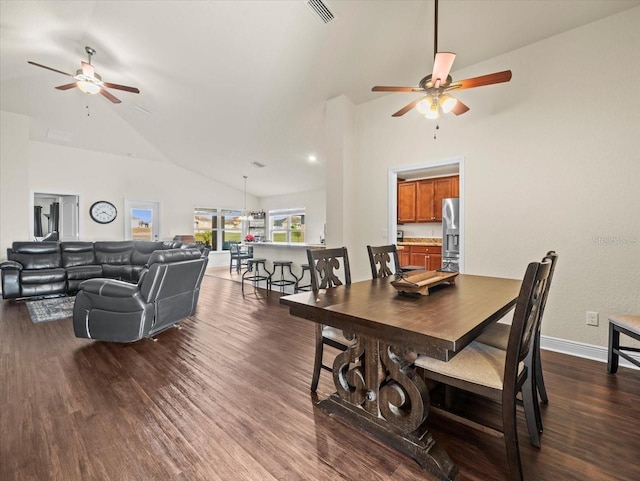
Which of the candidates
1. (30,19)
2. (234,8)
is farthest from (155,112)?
(234,8)

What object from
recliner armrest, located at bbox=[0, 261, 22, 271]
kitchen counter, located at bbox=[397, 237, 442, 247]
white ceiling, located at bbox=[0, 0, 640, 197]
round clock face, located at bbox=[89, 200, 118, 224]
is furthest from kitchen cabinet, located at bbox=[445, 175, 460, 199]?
round clock face, located at bbox=[89, 200, 118, 224]

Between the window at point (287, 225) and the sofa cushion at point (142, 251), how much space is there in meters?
4.62

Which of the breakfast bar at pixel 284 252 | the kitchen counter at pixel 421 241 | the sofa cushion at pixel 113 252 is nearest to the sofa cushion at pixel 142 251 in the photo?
the sofa cushion at pixel 113 252

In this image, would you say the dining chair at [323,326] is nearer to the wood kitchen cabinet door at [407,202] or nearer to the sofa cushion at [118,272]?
the wood kitchen cabinet door at [407,202]

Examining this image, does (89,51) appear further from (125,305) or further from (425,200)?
Answer: (425,200)

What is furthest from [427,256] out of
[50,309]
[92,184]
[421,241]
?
[92,184]

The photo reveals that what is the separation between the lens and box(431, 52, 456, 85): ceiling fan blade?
213 centimetres

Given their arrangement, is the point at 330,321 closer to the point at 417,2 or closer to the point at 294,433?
the point at 294,433

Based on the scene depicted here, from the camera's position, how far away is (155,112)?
19.0 feet

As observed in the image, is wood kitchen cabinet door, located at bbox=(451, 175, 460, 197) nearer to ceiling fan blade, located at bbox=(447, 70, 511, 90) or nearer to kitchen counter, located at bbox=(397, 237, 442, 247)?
kitchen counter, located at bbox=(397, 237, 442, 247)

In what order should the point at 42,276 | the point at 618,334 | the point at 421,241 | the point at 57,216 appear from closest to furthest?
the point at 618,334
the point at 42,276
the point at 421,241
the point at 57,216

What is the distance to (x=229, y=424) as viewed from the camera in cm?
175

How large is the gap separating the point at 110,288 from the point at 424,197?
559 centimetres

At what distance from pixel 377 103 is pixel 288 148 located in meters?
2.49
